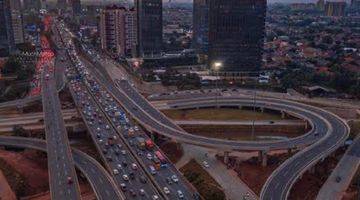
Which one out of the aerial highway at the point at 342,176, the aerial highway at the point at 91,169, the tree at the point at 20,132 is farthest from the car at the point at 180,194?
the tree at the point at 20,132

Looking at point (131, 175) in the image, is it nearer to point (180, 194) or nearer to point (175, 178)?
point (175, 178)

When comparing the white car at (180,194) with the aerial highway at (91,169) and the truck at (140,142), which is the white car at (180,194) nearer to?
the aerial highway at (91,169)

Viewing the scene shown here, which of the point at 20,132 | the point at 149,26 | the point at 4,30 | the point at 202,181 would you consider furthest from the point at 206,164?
the point at 4,30

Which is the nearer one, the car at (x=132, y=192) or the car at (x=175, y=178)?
the car at (x=132, y=192)

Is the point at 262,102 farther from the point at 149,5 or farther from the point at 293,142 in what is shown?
the point at 149,5

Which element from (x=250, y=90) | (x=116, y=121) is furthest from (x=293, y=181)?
(x=250, y=90)

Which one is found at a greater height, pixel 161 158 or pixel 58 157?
pixel 58 157

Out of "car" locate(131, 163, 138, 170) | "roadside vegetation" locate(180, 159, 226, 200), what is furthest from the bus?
"car" locate(131, 163, 138, 170)
